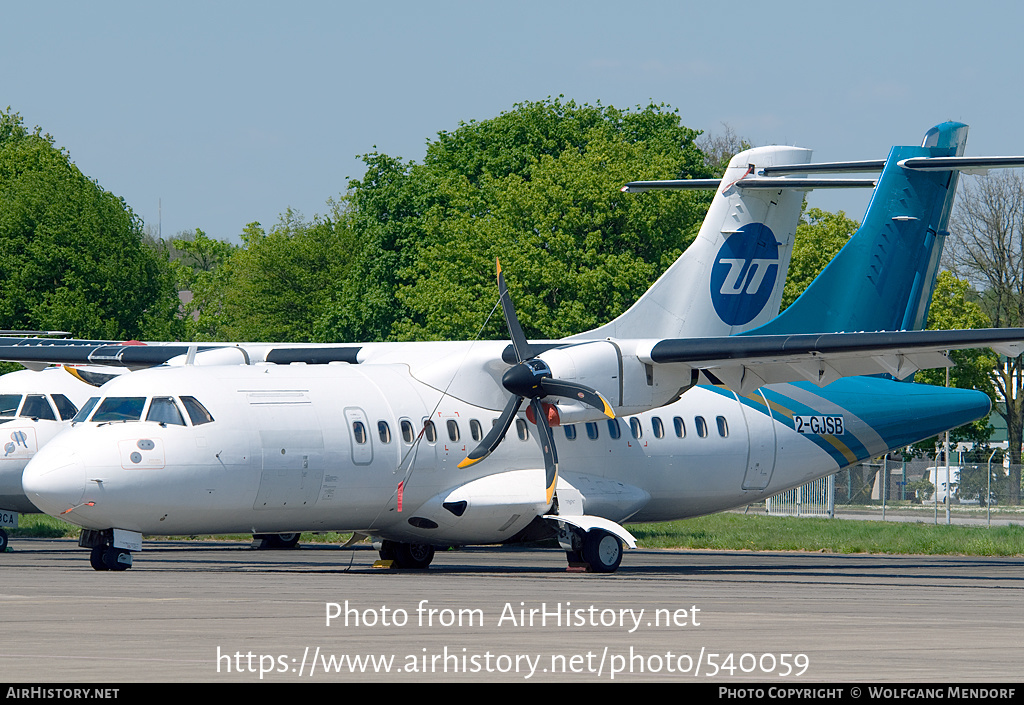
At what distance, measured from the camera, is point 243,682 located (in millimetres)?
8828

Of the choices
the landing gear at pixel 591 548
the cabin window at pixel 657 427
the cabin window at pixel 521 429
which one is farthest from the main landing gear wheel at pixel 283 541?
the landing gear at pixel 591 548

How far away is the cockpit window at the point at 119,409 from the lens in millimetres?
19391

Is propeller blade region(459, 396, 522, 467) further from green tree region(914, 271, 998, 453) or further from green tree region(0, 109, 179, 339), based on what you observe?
green tree region(914, 271, 998, 453)

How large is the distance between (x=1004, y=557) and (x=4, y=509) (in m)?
18.8

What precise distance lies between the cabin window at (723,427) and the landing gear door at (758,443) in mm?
389

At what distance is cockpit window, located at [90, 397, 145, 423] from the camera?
Answer: 19391 mm

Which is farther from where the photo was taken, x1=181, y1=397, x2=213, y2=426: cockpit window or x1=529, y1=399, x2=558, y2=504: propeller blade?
x1=529, y1=399, x2=558, y2=504: propeller blade

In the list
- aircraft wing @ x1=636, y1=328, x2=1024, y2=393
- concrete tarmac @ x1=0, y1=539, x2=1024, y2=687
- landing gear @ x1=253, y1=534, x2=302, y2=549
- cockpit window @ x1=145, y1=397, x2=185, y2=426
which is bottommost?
landing gear @ x1=253, y1=534, x2=302, y2=549

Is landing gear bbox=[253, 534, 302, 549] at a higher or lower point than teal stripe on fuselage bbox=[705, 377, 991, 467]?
lower

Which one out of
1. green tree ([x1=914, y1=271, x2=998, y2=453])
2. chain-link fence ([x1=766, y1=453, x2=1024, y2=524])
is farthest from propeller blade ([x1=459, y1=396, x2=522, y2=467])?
green tree ([x1=914, y1=271, x2=998, y2=453])

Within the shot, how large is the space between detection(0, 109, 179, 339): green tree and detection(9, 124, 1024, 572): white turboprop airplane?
26.5 metres

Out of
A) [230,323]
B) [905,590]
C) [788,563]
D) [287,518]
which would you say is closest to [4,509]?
[287,518]

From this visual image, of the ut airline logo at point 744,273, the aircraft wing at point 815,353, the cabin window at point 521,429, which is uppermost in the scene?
the ut airline logo at point 744,273

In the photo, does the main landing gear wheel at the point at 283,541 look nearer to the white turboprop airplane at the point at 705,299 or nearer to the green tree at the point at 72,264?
the white turboprop airplane at the point at 705,299
